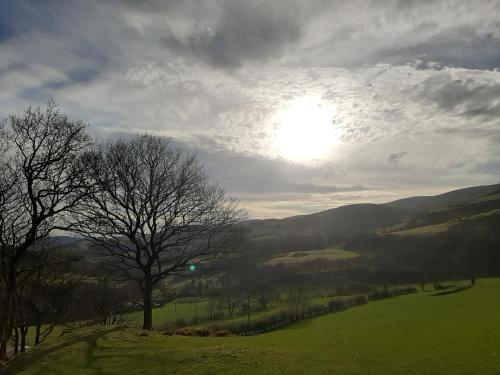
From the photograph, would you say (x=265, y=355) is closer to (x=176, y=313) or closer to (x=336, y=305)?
(x=336, y=305)

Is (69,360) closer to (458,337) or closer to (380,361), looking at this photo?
(380,361)

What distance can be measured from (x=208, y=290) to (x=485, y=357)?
123 meters

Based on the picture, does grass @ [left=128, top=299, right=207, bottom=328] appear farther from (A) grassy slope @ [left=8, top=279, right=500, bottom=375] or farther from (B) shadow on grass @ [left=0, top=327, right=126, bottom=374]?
(A) grassy slope @ [left=8, top=279, right=500, bottom=375]

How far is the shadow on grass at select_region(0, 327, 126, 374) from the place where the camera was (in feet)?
57.7

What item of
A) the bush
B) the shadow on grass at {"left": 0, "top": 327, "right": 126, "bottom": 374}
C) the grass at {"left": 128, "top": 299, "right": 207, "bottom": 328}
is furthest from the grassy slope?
the grass at {"left": 128, "top": 299, "right": 207, "bottom": 328}

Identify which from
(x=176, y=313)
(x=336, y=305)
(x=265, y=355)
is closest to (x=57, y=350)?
(x=265, y=355)

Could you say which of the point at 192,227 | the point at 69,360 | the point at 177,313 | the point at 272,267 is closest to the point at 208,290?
the point at 272,267

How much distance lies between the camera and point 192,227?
1119 inches

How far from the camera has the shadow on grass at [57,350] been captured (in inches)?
692

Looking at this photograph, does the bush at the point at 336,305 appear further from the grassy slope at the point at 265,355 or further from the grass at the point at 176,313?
the grassy slope at the point at 265,355

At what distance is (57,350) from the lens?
19.6 m

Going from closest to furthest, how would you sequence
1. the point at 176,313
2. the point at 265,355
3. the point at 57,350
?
the point at 265,355 < the point at 57,350 < the point at 176,313

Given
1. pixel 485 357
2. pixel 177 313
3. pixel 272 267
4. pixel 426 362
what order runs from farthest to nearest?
pixel 272 267
pixel 177 313
pixel 485 357
pixel 426 362

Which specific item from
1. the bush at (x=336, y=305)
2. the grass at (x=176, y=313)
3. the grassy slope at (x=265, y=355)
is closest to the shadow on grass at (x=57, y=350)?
the grassy slope at (x=265, y=355)
